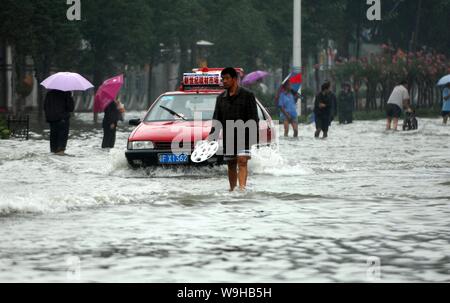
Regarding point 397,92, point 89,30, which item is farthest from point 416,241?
point 89,30

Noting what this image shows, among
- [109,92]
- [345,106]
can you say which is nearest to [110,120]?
[109,92]

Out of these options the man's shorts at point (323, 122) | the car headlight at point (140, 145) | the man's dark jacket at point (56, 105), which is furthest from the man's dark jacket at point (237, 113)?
the man's shorts at point (323, 122)

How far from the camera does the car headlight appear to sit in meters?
18.6

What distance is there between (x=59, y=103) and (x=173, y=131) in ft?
21.4

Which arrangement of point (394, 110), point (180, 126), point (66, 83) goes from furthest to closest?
1. point (394, 110)
2. point (66, 83)
3. point (180, 126)

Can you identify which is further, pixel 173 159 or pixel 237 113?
pixel 173 159

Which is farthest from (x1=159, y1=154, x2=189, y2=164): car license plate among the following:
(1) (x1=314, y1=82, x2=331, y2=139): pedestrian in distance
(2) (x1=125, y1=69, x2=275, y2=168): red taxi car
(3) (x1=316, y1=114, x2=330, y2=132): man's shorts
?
(3) (x1=316, y1=114, x2=330, y2=132): man's shorts

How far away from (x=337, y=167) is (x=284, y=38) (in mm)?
45877

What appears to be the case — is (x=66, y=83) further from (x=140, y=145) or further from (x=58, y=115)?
(x=140, y=145)

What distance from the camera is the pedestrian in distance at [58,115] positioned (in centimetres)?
2455

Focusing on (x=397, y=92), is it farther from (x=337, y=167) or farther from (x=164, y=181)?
(x=164, y=181)

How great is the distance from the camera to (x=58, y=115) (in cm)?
2455

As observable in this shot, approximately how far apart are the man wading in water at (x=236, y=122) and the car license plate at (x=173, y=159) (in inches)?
103

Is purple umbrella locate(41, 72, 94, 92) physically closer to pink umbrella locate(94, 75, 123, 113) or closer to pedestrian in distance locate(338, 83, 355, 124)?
pink umbrella locate(94, 75, 123, 113)
